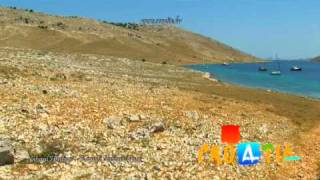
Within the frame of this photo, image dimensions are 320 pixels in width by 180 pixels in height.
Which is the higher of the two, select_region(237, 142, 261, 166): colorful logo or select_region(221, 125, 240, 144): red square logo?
select_region(221, 125, 240, 144): red square logo

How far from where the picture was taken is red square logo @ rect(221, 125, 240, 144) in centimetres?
2829

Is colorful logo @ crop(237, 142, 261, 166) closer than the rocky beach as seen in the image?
No

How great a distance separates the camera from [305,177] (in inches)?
953

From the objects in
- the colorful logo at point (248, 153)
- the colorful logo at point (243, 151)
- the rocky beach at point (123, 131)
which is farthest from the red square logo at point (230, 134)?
the colorful logo at point (248, 153)

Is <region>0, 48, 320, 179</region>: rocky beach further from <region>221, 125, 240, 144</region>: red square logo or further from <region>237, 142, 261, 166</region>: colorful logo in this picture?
<region>237, 142, 261, 166</region>: colorful logo

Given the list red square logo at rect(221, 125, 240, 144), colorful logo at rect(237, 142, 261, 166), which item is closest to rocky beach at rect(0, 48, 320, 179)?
red square logo at rect(221, 125, 240, 144)

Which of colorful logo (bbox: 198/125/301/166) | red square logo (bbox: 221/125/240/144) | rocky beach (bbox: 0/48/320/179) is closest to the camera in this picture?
rocky beach (bbox: 0/48/320/179)

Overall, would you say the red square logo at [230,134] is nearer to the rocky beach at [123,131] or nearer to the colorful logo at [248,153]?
the rocky beach at [123,131]

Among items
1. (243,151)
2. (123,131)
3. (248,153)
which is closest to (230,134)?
(243,151)

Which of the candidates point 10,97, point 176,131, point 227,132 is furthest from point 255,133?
point 10,97

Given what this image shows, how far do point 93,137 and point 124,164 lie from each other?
12.3 ft

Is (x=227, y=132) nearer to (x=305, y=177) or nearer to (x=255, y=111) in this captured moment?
(x=305, y=177)

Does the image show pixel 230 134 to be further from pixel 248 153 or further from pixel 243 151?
pixel 248 153

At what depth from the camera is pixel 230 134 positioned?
29672 mm
